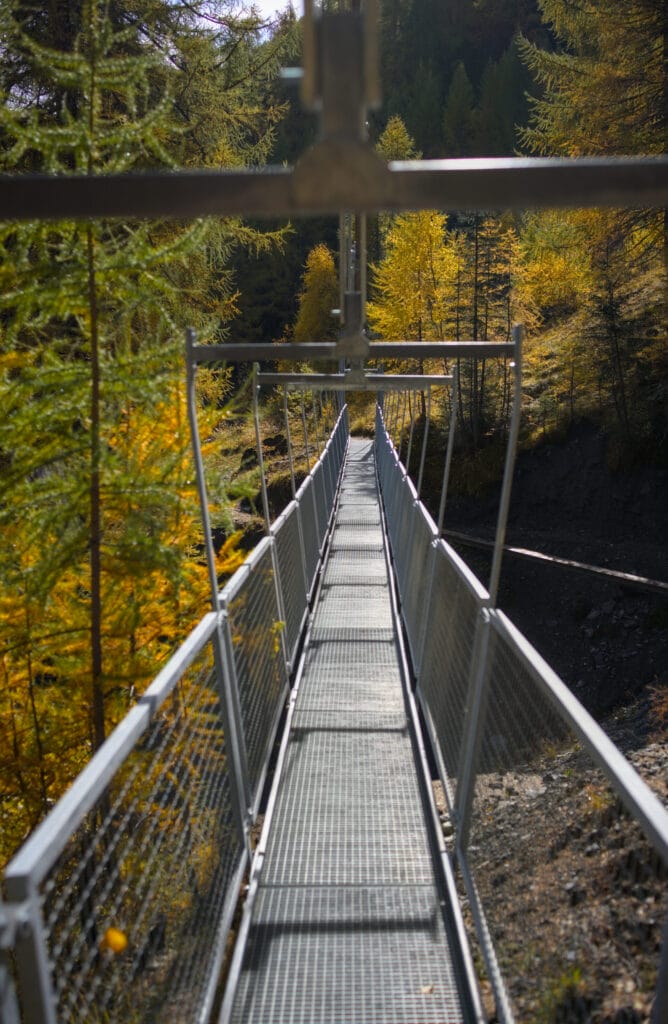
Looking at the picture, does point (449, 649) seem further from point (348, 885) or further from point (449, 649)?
point (348, 885)

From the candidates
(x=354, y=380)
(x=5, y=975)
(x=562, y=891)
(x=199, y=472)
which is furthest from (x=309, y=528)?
(x=5, y=975)

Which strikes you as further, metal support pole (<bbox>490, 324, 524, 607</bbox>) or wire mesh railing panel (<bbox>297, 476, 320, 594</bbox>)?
wire mesh railing panel (<bbox>297, 476, 320, 594</bbox>)

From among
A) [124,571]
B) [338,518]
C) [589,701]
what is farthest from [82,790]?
[589,701]

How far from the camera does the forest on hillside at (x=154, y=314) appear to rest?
417 centimetres

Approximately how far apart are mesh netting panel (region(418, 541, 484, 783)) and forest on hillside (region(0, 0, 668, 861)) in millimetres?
1266

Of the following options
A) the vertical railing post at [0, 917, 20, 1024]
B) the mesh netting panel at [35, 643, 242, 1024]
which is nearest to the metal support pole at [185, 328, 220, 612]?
the mesh netting panel at [35, 643, 242, 1024]

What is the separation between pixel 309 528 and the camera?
311 inches

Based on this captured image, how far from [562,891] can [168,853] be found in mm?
1291

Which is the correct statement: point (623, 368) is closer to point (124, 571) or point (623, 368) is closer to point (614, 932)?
point (124, 571)

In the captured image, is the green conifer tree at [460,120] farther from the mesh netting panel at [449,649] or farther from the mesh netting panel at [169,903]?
the mesh netting panel at [169,903]

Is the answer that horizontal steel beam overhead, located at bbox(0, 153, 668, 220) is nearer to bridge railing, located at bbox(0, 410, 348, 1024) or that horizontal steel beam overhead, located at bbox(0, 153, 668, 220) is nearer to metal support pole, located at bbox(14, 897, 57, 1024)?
bridge railing, located at bbox(0, 410, 348, 1024)

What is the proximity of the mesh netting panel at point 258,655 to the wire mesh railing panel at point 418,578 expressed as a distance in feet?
3.02

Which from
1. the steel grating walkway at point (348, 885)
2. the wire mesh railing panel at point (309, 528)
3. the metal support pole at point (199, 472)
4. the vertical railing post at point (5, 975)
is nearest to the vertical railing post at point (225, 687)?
the metal support pole at point (199, 472)

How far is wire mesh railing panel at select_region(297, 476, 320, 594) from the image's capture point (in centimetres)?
729
